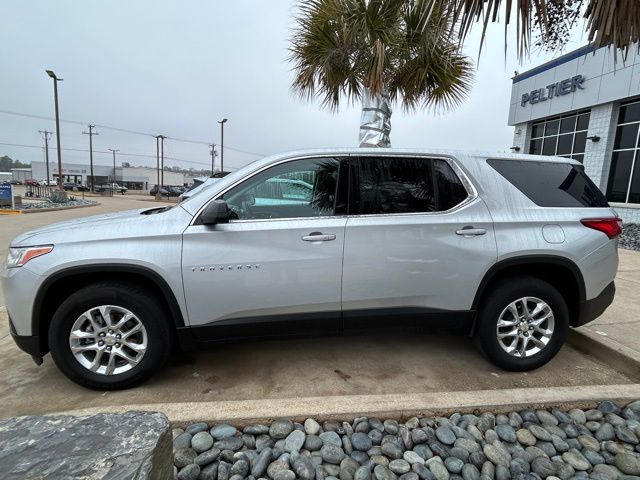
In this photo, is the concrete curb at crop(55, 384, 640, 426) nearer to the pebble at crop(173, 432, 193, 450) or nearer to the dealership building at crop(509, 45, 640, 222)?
the pebble at crop(173, 432, 193, 450)

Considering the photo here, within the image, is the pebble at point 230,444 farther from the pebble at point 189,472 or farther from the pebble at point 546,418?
the pebble at point 546,418

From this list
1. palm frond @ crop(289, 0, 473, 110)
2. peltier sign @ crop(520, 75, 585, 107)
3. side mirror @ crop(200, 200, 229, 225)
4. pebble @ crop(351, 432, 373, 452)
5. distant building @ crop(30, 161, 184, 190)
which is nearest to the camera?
pebble @ crop(351, 432, 373, 452)

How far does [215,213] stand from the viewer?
256 cm

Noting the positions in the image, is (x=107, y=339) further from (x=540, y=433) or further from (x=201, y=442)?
(x=540, y=433)

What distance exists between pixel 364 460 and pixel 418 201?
1842 millimetres

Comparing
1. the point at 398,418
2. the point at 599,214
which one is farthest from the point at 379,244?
the point at 599,214

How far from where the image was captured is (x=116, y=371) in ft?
8.74

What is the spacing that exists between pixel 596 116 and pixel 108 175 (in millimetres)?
94409

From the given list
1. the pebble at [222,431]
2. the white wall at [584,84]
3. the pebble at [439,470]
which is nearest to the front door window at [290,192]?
the pebble at [222,431]

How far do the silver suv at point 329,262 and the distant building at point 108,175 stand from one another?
3380 inches

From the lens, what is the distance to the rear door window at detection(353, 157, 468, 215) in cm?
289

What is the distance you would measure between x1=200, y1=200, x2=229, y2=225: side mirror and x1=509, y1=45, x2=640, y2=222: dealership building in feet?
47.6

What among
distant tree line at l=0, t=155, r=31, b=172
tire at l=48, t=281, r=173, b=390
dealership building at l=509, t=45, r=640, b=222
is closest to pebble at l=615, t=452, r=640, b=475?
tire at l=48, t=281, r=173, b=390

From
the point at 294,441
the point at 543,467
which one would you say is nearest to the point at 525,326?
the point at 543,467
